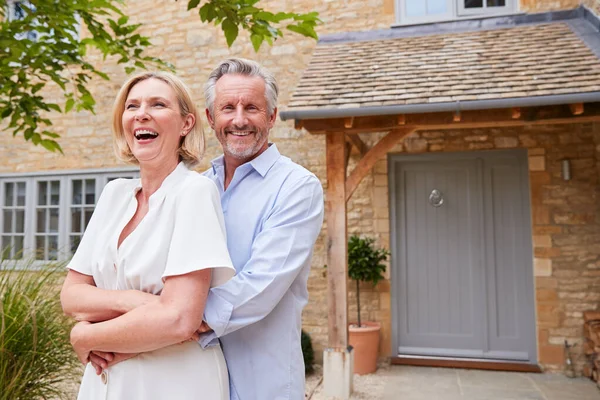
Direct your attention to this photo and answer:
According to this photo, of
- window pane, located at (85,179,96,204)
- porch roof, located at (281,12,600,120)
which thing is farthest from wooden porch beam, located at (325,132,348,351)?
window pane, located at (85,179,96,204)

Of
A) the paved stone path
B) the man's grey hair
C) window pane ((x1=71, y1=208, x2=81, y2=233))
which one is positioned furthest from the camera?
window pane ((x1=71, y1=208, x2=81, y2=233))

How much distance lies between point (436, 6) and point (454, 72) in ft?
5.72

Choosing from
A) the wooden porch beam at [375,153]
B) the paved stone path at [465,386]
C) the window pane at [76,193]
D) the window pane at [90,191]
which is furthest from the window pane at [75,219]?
the wooden porch beam at [375,153]

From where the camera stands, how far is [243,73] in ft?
4.95

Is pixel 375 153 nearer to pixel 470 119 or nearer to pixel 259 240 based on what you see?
pixel 470 119

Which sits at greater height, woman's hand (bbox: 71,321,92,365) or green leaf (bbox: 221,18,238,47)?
green leaf (bbox: 221,18,238,47)

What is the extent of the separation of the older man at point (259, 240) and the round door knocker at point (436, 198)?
15.5ft

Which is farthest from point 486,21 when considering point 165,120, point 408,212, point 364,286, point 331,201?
point 165,120

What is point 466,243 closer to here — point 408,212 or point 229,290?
point 408,212

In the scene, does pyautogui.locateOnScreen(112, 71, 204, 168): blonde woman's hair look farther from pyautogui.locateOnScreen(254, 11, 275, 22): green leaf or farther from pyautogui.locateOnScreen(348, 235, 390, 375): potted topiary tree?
pyautogui.locateOnScreen(348, 235, 390, 375): potted topiary tree

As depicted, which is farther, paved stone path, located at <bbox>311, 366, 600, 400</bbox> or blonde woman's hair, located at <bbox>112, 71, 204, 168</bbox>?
paved stone path, located at <bbox>311, 366, 600, 400</bbox>

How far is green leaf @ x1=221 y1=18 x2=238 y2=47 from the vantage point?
2.46m

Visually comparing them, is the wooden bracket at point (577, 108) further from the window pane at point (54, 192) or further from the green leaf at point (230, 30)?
the window pane at point (54, 192)

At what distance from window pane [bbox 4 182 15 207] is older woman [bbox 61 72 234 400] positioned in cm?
729
